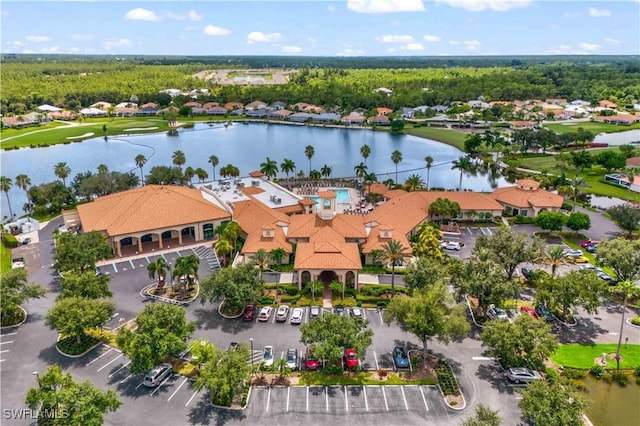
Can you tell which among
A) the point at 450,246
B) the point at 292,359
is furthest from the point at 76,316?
the point at 450,246

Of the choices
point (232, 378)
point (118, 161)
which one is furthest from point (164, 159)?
point (232, 378)

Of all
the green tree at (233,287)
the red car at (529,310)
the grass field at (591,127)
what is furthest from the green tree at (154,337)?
the grass field at (591,127)

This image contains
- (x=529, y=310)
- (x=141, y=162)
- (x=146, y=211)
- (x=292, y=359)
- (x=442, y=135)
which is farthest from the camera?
(x=442, y=135)

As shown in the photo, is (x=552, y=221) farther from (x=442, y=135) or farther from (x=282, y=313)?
(x=442, y=135)

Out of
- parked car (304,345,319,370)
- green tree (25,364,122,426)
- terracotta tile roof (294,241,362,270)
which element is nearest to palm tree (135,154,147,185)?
terracotta tile roof (294,241,362,270)

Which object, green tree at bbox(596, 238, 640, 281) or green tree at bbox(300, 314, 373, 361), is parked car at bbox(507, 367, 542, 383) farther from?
green tree at bbox(596, 238, 640, 281)

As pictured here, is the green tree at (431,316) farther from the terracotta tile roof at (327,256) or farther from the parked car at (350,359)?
the terracotta tile roof at (327,256)
